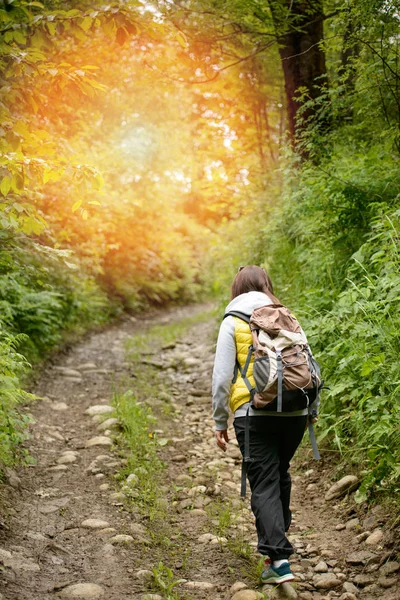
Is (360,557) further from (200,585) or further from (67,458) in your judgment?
(67,458)

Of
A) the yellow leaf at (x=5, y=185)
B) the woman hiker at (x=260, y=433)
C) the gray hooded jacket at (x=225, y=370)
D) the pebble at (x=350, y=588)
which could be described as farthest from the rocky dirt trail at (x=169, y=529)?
the yellow leaf at (x=5, y=185)

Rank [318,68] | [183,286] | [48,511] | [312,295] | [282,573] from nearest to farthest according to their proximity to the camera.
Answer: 1. [282,573]
2. [48,511]
3. [312,295]
4. [318,68]
5. [183,286]

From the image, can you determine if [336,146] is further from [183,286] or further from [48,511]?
[183,286]

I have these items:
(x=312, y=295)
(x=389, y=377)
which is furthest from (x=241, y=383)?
(x=312, y=295)

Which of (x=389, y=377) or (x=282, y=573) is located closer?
(x=282, y=573)

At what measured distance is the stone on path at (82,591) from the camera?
2826mm

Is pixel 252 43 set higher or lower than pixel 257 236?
higher

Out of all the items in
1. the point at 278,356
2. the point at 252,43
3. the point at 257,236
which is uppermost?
the point at 252,43

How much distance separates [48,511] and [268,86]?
6953mm

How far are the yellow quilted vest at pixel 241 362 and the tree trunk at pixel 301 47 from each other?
3583 mm

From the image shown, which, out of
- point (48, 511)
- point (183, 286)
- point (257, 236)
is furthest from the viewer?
point (183, 286)

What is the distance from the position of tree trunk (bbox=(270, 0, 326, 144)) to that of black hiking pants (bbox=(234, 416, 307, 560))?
3.96m

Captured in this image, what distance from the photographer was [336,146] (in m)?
5.72

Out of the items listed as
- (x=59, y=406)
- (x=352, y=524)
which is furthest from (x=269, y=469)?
(x=59, y=406)
